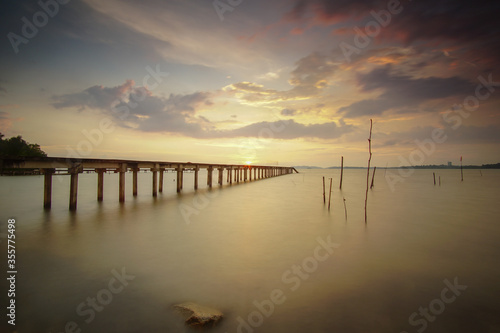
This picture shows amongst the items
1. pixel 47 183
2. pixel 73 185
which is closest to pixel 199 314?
pixel 73 185

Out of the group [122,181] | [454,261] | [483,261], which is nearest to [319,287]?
[454,261]

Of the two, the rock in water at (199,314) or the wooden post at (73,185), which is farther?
the wooden post at (73,185)

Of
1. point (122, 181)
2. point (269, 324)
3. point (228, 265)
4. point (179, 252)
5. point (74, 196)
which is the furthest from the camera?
point (122, 181)

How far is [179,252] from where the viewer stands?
7371 mm

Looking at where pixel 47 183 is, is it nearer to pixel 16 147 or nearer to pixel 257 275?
pixel 257 275

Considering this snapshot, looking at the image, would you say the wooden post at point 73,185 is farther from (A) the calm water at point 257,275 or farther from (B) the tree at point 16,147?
(B) the tree at point 16,147

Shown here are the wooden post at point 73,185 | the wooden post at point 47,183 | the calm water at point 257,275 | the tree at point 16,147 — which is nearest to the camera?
the calm water at point 257,275

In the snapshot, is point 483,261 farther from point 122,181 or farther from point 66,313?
point 122,181

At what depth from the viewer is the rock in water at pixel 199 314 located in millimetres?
3660

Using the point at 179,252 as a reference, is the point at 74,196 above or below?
above

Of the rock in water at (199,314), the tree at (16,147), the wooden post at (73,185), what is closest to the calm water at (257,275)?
the rock in water at (199,314)

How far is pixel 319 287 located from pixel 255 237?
4.59m

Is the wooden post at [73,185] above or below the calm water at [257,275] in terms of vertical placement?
above

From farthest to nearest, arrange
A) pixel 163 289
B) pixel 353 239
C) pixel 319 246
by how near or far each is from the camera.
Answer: pixel 353 239
pixel 319 246
pixel 163 289
